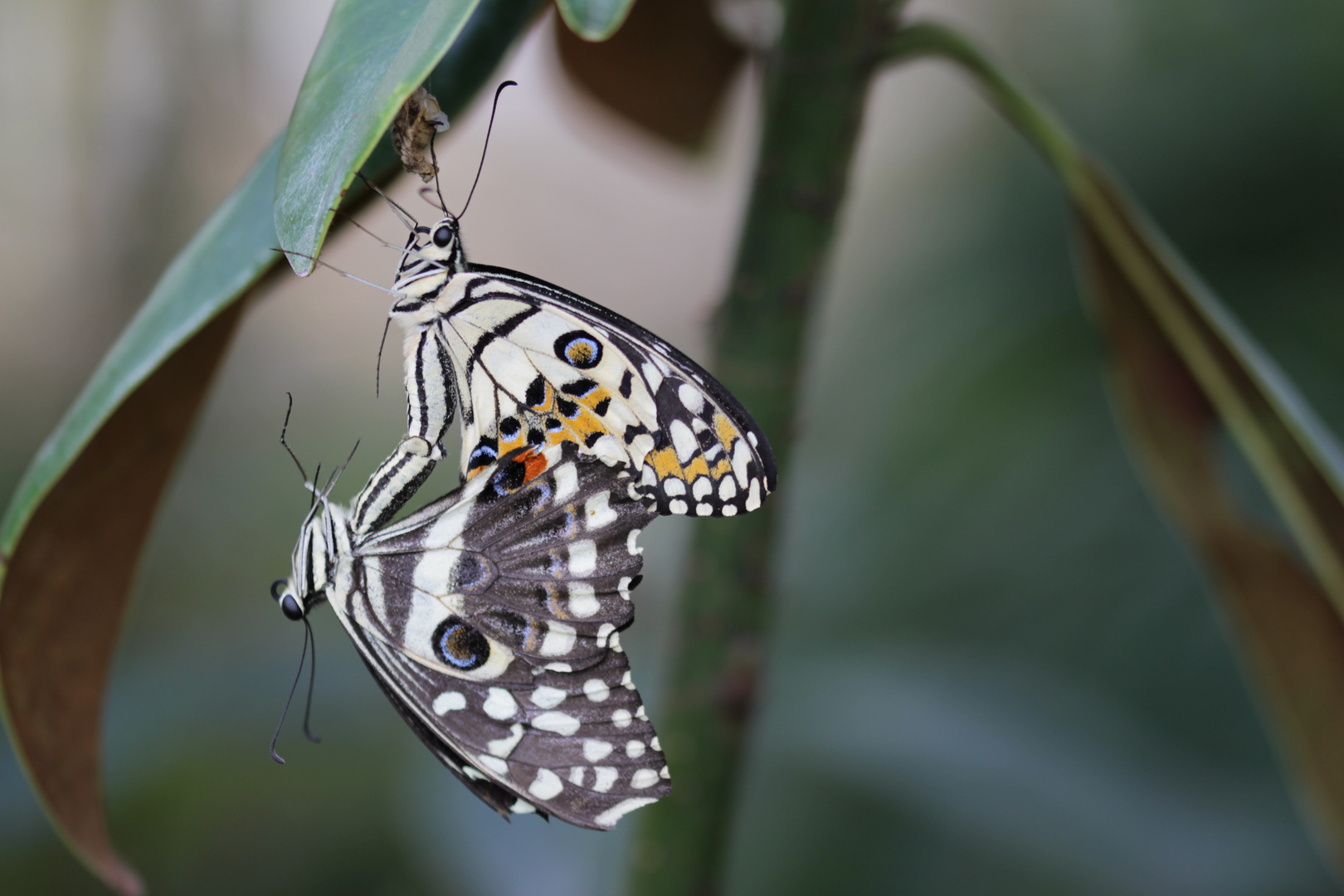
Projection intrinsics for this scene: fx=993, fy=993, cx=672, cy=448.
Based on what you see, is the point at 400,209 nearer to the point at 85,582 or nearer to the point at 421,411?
the point at 421,411

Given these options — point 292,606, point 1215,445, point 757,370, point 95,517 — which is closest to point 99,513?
point 95,517

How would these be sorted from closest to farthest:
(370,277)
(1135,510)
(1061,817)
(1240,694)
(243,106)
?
(1061,817) < (1240,694) < (1135,510) < (243,106) < (370,277)

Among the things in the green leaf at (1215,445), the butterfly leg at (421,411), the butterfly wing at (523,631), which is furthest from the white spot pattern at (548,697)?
the green leaf at (1215,445)

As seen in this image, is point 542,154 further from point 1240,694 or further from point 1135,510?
point 1240,694

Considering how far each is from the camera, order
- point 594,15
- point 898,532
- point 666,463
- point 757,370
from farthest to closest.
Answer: point 898,532
point 757,370
point 666,463
point 594,15

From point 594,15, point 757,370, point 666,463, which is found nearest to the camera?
point 594,15

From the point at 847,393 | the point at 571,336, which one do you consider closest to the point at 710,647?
the point at 571,336

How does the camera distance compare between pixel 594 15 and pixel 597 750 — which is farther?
pixel 597 750
